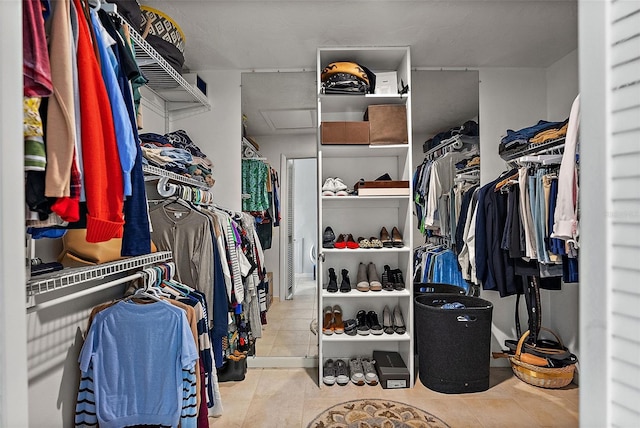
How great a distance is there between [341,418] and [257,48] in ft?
7.97

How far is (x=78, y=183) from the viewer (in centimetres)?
96

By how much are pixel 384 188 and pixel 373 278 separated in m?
0.66

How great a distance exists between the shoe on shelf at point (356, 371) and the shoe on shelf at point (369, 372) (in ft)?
0.08

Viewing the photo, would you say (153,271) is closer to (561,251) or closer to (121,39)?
(121,39)

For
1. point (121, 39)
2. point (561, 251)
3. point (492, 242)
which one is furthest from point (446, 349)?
point (121, 39)

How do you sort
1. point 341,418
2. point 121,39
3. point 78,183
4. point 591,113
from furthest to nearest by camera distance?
point 341,418
point 121,39
point 78,183
point 591,113

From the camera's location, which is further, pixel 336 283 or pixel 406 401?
pixel 336 283

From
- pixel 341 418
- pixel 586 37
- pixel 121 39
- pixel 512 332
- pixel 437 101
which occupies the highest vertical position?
pixel 437 101

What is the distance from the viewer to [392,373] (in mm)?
2492

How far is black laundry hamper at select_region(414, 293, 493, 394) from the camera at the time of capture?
7.90 feet

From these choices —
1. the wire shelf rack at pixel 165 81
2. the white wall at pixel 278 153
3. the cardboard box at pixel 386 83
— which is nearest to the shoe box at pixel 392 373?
the white wall at pixel 278 153

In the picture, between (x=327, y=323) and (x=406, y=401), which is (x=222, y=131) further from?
(x=406, y=401)

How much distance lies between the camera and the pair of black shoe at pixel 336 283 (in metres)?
2.63

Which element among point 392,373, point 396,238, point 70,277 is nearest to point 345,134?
point 396,238
